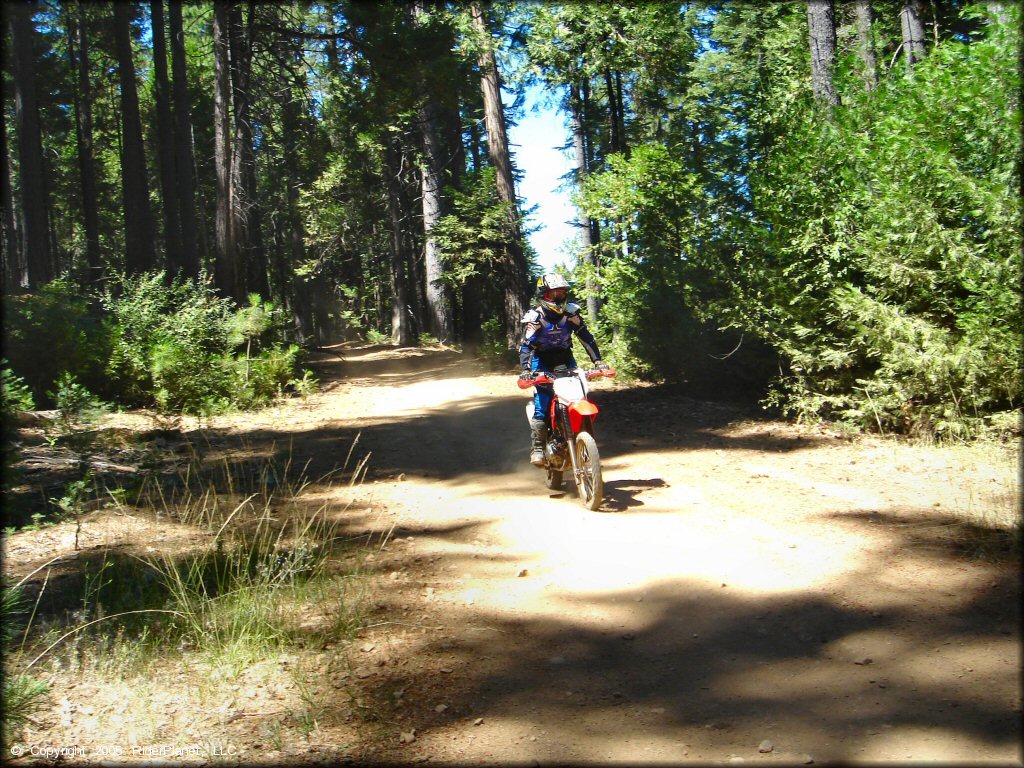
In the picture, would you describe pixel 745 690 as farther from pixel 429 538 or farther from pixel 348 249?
Answer: pixel 348 249

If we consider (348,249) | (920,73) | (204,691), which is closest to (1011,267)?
(920,73)

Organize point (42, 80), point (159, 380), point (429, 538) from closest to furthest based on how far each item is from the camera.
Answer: point (429, 538), point (159, 380), point (42, 80)

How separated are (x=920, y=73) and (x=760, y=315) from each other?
13.4 ft

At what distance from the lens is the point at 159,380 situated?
14461mm

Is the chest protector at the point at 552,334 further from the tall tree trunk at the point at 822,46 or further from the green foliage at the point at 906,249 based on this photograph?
the tall tree trunk at the point at 822,46

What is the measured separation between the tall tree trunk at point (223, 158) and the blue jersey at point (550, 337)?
1225 cm

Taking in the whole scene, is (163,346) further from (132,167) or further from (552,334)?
(132,167)

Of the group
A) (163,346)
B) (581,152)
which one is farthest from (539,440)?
(581,152)

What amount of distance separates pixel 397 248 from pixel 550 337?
83.1ft

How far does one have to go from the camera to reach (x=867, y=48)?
48.1 feet

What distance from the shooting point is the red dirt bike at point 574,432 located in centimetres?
832

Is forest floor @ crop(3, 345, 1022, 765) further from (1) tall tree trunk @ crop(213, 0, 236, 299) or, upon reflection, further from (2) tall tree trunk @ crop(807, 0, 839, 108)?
(1) tall tree trunk @ crop(213, 0, 236, 299)

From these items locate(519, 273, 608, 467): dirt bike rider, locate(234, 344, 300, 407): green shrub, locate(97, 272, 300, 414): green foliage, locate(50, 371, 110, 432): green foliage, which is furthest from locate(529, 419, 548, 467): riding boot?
locate(234, 344, 300, 407): green shrub

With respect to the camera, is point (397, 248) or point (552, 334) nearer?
point (552, 334)
